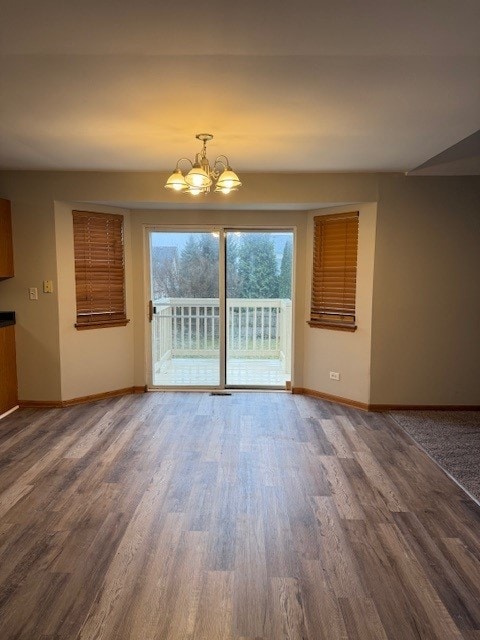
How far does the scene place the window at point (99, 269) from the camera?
173 inches

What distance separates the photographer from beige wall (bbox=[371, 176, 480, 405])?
4.10 meters

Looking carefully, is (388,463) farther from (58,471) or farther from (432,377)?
(58,471)

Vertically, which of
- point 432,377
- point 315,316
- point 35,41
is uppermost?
point 35,41

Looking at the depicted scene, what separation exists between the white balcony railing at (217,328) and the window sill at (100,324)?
0.38 m

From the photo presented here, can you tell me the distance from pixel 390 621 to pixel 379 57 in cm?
244

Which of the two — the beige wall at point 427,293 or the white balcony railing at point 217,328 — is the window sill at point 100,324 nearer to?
the white balcony railing at point 217,328

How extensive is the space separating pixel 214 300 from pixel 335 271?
1.43 metres

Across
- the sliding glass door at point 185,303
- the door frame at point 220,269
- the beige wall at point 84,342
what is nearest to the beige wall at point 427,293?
the door frame at point 220,269

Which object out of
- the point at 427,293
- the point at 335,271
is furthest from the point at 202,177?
the point at 427,293

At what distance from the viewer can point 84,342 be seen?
448 centimetres

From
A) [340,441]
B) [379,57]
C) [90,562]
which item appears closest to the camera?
[379,57]

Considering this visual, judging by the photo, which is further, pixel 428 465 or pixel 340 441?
pixel 340 441

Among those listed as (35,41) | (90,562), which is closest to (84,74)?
(35,41)

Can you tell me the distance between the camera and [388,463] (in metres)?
3.12
